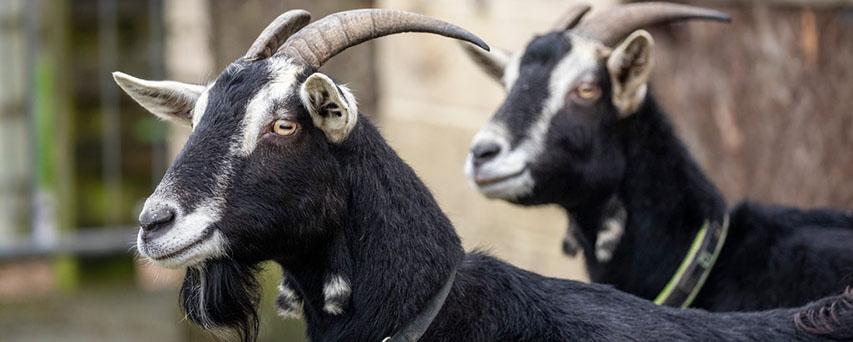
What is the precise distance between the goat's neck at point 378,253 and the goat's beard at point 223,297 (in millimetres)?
162

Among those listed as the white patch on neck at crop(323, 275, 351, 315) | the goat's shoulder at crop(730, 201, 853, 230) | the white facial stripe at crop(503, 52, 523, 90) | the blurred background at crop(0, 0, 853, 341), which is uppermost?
the white patch on neck at crop(323, 275, 351, 315)

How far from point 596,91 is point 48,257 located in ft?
22.1

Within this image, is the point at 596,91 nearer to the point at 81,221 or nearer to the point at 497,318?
the point at 497,318

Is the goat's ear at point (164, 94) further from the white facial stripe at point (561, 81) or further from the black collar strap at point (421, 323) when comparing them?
the white facial stripe at point (561, 81)

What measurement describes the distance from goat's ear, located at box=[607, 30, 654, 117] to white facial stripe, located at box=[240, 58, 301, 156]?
6.16ft

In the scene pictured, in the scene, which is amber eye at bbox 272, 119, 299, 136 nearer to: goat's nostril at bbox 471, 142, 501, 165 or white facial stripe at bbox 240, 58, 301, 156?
white facial stripe at bbox 240, 58, 301, 156

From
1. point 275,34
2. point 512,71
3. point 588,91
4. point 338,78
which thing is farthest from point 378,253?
point 338,78

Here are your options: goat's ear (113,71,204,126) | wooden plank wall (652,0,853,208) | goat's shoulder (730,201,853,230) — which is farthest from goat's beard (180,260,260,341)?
wooden plank wall (652,0,853,208)

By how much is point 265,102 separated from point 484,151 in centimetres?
163

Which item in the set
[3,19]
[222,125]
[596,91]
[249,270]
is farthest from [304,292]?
[3,19]

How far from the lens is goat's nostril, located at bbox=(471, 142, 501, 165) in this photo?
555cm

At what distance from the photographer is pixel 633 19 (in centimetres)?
587

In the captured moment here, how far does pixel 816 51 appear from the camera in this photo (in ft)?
22.9

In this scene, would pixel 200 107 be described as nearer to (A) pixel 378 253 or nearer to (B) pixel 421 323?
(A) pixel 378 253
